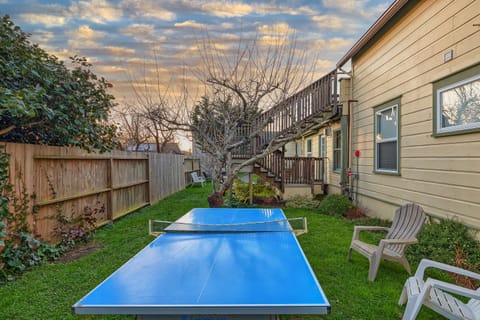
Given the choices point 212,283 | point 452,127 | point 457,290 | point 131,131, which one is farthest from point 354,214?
point 131,131

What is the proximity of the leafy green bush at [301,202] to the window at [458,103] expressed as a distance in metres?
5.10

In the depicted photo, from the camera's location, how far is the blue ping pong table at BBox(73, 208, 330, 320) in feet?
6.16

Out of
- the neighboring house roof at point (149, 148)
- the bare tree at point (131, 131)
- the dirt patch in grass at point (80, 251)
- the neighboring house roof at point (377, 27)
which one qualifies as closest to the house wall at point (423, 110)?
the neighboring house roof at point (377, 27)

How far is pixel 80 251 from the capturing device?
5.39 meters

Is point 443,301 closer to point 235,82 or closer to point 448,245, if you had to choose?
point 448,245

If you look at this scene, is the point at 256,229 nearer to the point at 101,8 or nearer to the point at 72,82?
the point at 72,82

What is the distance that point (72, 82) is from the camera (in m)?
5.34

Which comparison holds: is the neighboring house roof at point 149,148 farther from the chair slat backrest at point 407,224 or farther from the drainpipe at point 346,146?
the chair slat backrest at point 407,224

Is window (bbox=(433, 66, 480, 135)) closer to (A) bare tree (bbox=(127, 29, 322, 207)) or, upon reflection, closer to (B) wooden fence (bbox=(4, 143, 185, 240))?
(A) bare tree (bbox=(127, 29, 322, 207))

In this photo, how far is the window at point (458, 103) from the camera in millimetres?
4445

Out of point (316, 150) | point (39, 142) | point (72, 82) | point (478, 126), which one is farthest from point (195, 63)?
point (316, 150)

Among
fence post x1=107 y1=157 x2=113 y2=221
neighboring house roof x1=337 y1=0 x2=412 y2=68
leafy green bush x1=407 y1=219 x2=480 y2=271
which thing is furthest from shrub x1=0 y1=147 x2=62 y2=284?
neighboring house roof x1=337 y1=0 x2=412 y2=68

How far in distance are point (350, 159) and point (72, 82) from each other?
8.10 metres

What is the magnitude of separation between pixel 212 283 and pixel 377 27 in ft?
25.0
